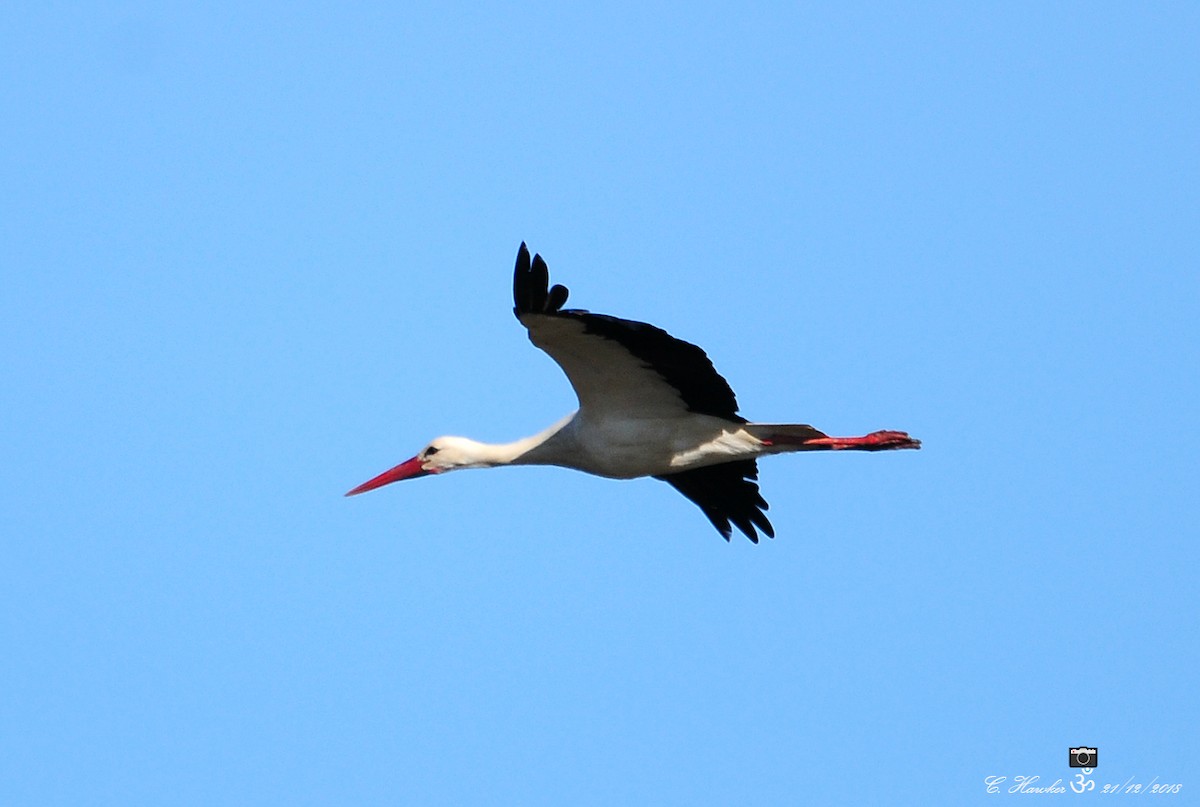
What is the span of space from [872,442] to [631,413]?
1.63 meters

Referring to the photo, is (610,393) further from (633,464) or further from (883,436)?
(883,436)

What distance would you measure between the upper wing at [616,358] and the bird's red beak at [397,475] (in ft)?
5.84

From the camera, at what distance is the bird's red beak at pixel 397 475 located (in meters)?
13.5

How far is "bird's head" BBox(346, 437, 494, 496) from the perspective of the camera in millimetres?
13047

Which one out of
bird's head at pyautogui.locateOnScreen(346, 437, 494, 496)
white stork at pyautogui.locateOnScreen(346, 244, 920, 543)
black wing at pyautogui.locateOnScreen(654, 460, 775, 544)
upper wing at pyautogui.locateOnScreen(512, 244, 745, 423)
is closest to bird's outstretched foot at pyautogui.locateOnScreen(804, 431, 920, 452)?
white stork at pyautogui.locateOnScreen(346, 244, 920, 543)

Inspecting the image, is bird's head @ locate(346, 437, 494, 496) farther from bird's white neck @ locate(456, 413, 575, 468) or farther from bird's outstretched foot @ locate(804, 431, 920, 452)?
bird's outstretched foot @ locate(804, 431, 920, 452)

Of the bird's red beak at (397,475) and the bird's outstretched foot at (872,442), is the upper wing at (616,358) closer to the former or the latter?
the bird's outstretched foot at (872,442)

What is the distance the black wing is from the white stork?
33cm

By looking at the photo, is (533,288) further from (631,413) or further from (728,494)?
(728,494)

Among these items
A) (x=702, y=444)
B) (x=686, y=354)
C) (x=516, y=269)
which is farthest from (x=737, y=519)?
(x=516, y=269)

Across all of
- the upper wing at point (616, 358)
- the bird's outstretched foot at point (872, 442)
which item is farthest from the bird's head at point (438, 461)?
the bird's outstretched foot at point (872, 442)

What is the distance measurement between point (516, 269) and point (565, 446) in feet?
5.74

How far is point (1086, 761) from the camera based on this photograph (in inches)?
497

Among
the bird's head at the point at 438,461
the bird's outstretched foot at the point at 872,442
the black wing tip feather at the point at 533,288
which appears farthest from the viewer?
the bird's head at the point at 438,461
